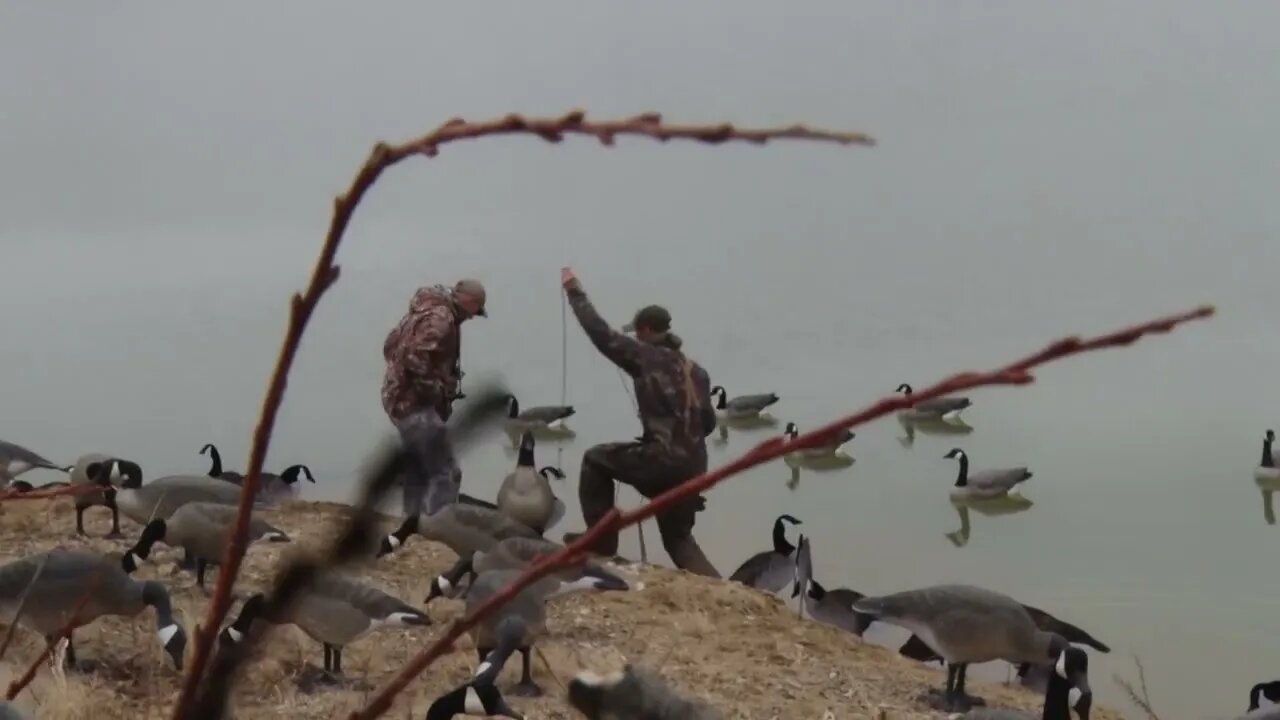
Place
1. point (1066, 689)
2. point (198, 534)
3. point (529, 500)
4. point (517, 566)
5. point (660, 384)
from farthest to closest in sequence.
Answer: point (529, 500)
point (660, 384)
point (198, 534)
point (517, 566)
point (1066, 689)

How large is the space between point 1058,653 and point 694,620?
1313 millimetres

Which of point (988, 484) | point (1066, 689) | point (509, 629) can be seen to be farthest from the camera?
point (988, 484)

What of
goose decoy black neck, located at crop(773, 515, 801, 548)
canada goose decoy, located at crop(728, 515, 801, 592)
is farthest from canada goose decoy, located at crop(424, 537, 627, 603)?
goose decoy black neck, located at crop(773, 515, 801, 548)

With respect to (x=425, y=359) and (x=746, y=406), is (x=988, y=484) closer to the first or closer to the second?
(x=746, y=406)

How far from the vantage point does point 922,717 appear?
3.84 metres

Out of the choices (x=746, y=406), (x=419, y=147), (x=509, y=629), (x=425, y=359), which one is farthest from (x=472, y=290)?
(x=746, y=406)

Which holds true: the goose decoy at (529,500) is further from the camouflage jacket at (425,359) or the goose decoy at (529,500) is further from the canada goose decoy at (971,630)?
the canada goose decoy at (971,630)

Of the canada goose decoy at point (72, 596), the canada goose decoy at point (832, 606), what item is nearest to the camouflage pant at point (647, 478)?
the canada goose decoy at point (832, 606)

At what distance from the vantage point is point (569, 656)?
4.05m

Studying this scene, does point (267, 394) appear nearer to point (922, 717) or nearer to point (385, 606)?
point (385, 606)

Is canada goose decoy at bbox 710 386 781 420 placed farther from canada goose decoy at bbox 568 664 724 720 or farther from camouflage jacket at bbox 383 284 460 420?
canada goose decoy at bbox 568 664 724 720

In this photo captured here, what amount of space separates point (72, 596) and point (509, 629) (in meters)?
1.06

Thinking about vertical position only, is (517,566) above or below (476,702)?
above

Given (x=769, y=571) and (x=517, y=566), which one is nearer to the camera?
(x=517, y=566)
